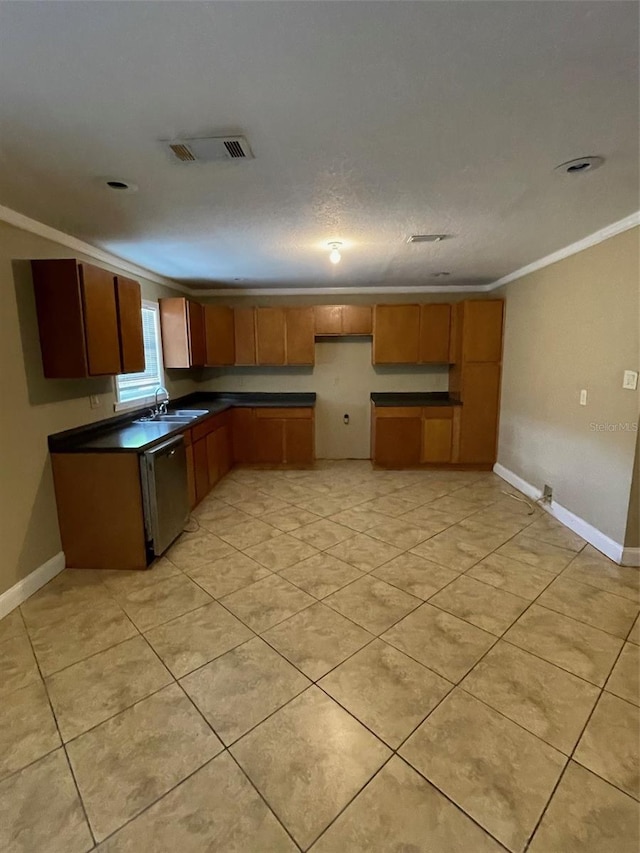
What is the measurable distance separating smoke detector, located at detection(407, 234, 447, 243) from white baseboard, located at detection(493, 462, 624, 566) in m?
2.56

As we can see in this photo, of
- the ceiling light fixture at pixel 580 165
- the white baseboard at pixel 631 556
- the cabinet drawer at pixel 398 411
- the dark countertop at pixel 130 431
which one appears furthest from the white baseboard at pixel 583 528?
the dark countertop at pixel 130 431

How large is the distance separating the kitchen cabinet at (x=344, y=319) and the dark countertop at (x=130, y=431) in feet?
3.37

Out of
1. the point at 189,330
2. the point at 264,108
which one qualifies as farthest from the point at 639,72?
the point at 189,330

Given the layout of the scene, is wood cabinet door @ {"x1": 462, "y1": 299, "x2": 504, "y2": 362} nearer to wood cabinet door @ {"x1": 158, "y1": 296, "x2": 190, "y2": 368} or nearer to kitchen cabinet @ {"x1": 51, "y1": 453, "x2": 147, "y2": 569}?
wood cabinet door @ {"x1": 158, "y1": 296, "x2": 190, "y2": 368}

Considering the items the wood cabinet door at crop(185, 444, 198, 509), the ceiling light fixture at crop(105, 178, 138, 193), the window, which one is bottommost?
the wood cabinet door at crop(185, 444, 198, 509)

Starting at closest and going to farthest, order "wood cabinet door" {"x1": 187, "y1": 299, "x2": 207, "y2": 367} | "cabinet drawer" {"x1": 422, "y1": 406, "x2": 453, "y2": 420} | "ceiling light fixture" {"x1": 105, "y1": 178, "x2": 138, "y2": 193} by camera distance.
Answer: "ceiling light fixture" {"x1": 105, "y1": 178, "x2": 138, "y2": 193} < "wood cabinet door" {"x1": 187, "y1": 299, "x2": 207, "y2": 367} < "cabinet drawer" {"x1": 422, "y1": 406, "x2": 453, "y2": 420}

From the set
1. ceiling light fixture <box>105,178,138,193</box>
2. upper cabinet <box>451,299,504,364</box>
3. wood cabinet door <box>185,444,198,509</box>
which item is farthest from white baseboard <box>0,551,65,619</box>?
upper cabinet <box>451,299,504,364</box>

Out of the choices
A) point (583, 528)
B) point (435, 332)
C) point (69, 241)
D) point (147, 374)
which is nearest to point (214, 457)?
point (147, 374)

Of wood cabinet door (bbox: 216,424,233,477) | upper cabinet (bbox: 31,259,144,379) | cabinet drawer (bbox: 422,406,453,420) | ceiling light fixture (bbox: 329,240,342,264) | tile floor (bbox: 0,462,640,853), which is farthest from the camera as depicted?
cabinet drawer (bbox: 422,406,453,420)

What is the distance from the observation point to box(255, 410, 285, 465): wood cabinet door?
5.23 meters

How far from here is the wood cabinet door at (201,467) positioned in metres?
3.98

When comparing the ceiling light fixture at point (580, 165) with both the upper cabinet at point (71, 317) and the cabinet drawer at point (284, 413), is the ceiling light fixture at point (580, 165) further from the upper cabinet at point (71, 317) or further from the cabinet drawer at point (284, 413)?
the cabinet drawer at point (284, 413)

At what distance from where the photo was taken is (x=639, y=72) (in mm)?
1297

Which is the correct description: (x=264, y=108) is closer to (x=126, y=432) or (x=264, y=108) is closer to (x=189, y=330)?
(x=126, y=432)
